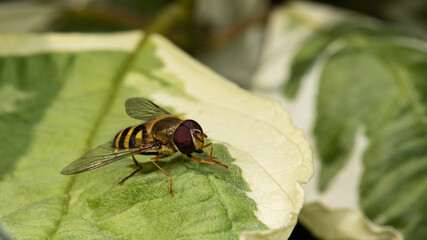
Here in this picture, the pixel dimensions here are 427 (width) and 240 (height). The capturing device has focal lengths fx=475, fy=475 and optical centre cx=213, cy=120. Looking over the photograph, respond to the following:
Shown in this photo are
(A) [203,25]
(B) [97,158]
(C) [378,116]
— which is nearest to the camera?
(B) [97,158]

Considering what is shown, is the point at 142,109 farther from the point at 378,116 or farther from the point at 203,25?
the point at 203,25

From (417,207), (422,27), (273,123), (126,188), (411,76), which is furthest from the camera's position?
(422,27)

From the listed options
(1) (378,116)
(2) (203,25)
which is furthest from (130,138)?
(2) (203,25)

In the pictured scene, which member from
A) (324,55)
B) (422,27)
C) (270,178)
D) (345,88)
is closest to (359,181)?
(345,88)

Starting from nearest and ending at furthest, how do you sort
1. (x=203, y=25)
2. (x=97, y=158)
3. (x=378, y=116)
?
(x=97, y=158) < (x=378, y=116) < (x=203, y=25)

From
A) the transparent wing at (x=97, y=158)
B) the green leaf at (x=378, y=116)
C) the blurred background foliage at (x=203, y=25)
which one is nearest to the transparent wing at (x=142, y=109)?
the transparent wing at (x=97, y=158)

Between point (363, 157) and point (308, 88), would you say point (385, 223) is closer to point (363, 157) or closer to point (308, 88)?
point (363, 157)

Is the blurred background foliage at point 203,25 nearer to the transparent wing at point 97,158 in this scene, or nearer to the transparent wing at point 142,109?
the transparent wing at point 142,109
